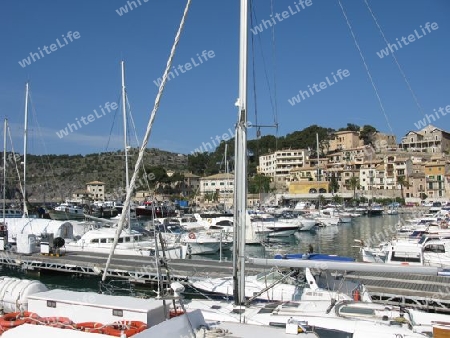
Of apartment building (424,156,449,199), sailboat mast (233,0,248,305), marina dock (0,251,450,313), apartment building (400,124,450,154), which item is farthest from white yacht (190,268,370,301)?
apartment building (400,124,450,154)

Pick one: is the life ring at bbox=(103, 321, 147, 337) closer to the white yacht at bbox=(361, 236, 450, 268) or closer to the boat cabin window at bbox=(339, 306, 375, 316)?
the boat cabin window at bbox=(339, 306, 375, 316)

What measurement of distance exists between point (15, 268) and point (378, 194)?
103452 millimetres

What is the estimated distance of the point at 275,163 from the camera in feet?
472

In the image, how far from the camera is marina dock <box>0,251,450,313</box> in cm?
1704

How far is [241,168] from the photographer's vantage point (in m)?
11.7

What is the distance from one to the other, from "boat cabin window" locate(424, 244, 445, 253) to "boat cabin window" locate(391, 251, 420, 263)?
2477 mm

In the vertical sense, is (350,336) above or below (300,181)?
below

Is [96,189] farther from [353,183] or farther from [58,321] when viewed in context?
[58,321]

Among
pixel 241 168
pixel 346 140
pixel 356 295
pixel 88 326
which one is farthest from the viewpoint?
pixel 346 140

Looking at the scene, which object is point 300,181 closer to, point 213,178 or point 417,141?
point 213,178

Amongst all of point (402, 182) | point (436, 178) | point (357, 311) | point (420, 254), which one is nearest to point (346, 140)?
point (402, 182)

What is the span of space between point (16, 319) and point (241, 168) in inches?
241

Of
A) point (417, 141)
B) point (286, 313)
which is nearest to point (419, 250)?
point (286, 313)

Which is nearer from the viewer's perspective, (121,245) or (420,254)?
(420,254)
